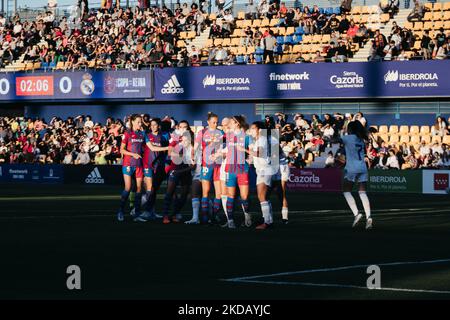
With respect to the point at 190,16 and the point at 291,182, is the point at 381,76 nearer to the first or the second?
the point at 291,182

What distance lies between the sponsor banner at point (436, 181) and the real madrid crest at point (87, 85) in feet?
67.1

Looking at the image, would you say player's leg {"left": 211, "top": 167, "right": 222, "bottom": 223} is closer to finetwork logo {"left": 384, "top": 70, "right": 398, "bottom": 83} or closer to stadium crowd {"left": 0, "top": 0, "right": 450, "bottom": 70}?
stadium crowd {"left": 0, "top": 0, "right": 450, "bottom": 70}

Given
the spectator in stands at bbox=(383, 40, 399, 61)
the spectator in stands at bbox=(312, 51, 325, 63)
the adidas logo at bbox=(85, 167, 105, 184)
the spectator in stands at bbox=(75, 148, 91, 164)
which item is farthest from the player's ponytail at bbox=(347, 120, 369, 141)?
the spectator in stands at bbox=(75, 148, 91, 164)

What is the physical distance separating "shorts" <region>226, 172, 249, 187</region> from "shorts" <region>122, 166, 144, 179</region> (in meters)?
2.79

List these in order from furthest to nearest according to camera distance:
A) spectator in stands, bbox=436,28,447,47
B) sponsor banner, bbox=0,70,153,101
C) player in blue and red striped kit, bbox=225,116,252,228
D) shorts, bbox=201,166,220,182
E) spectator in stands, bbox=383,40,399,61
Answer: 1. sponsor banner, bbox=0,70,153,101
2. spectator in stands, bbox=383,40,399,61
3. spectator in stands, bbox=436,28,447,47
4. shorts, bbox=201,166,220,182
5. player in blue and red striped kit, bbox=225,116,252,228

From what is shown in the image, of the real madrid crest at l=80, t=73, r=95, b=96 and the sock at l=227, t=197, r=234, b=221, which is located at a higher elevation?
the real madrid crest at l=80, t=73, r=95, b=96

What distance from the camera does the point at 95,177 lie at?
48.6 m

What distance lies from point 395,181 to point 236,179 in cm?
1898

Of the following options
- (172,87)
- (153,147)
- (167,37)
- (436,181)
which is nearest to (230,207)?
(153,147)

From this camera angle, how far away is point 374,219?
25.5 m

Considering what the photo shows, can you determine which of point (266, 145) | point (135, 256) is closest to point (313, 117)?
point (266, 145)

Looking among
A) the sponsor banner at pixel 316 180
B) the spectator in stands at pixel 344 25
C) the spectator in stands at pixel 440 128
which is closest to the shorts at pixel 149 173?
the sponsor banner at pixel 316 180

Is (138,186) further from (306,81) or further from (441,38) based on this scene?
(306,81)

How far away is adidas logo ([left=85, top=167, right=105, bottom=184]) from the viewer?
159 feet
